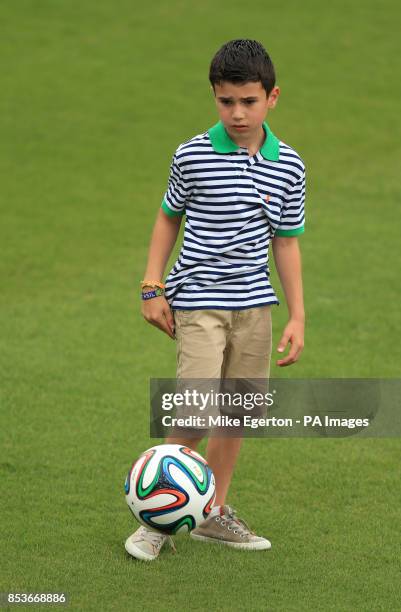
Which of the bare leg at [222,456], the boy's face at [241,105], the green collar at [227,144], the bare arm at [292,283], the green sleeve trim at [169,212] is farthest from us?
the bare leg at [222,456]

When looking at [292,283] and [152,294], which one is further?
[292,283]

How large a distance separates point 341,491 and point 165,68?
998cm

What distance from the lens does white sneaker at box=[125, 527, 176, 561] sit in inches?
183

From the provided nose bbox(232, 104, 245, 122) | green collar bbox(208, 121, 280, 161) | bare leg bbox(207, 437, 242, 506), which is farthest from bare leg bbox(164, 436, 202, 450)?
nose bbox(232, 104, 245, 122)

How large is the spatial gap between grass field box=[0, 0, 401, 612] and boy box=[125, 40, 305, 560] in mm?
403

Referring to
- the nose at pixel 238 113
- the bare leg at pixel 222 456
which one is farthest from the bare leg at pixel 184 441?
the nose at pixel 238 113

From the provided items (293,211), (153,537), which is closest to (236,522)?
(153,537)

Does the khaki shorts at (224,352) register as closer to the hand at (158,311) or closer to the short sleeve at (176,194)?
the hand at (158,311)

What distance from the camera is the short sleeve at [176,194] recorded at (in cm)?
464

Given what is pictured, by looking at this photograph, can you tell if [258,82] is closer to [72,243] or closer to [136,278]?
[136,278]

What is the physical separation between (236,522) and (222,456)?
0.28 meters

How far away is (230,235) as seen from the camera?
4629mm

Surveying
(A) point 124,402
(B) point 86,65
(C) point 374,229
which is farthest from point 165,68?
(A) point 124,402

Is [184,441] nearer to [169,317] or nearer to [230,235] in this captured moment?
[169,317]
